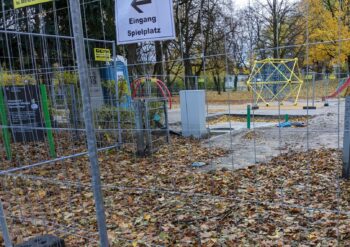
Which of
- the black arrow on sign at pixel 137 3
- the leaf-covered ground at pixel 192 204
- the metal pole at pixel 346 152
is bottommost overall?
the leaf-covered ground at pixel 192 204

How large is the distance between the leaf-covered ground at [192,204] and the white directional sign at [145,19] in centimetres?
145

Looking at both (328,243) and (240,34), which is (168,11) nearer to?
(240,34)

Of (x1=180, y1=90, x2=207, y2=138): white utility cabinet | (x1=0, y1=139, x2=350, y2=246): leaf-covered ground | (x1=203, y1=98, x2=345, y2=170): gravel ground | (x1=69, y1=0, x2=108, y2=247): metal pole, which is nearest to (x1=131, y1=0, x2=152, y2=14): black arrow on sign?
(x1=69, y1=0, x2=108, y2=247): metal pole

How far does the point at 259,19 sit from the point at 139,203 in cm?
273

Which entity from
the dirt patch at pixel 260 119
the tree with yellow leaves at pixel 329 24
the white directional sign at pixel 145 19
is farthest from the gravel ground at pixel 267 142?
the white directional sign at pixel 145 19

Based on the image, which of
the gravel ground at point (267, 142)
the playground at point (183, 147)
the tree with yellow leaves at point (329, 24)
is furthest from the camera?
the gravel ground at point (267, 142)

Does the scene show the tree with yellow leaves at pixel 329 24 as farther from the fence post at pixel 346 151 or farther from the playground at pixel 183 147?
the fence post at pixel 346 151

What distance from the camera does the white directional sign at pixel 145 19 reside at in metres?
2.41

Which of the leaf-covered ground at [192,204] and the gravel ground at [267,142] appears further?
the gravel ground at [267,142]

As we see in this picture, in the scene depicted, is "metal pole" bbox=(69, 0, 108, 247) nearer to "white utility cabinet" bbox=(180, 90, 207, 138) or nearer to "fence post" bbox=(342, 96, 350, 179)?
"fence post" bbox=(342, 96, 350, 179)

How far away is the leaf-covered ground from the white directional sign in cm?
145

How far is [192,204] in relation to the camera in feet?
13.9

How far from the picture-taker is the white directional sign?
241 centimetres

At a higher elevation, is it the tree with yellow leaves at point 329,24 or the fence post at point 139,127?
the tree with yellow leaves at point 329,24
